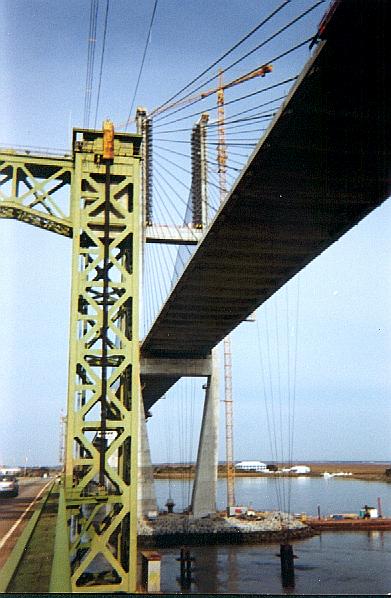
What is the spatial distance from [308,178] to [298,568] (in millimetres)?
27053

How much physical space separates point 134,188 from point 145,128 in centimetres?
3095

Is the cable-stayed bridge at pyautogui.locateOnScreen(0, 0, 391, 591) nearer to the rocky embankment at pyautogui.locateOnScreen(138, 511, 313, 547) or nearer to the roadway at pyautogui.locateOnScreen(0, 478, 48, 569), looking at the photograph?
the roadway at pyautogui.locateOnScreen(0, 478, 48, 569)

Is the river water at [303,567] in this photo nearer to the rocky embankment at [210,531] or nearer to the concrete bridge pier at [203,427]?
the rocky embankment at [210,531]

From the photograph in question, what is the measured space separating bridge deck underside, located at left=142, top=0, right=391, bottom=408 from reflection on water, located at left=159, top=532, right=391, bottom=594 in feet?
43.9

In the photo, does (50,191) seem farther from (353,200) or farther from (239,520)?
(239,520)

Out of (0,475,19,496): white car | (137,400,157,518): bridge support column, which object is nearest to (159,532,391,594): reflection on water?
(137,400,157,518): bridge support column

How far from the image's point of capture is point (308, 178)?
55.6 ft

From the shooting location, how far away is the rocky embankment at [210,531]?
41719 mm

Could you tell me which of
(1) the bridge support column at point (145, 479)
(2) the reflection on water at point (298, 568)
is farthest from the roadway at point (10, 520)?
(1) the bridge support column at point (145, 479)

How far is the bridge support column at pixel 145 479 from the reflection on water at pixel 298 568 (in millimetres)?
5098

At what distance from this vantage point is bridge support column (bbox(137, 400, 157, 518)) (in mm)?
43469

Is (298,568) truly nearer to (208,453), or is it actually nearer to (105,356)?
(208,453)

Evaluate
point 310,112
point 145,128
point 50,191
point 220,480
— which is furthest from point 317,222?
point 220,480

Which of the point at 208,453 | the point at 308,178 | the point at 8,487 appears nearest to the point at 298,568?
the point at 208,453
